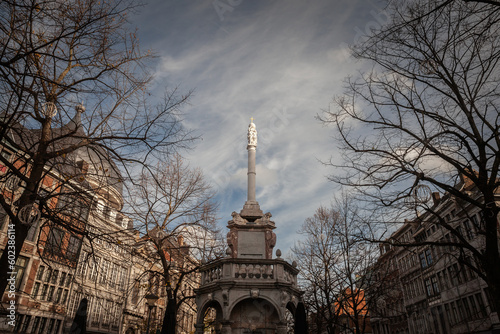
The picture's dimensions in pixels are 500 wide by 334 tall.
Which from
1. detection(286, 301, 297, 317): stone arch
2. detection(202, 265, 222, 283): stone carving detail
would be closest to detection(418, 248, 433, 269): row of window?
detection(286, 301, 297, 317): stone arch

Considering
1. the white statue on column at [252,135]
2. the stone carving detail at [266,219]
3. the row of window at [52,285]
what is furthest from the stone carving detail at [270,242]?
the row of window at [52,285]

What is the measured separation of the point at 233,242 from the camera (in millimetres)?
16953

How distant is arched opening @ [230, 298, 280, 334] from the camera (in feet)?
44.4

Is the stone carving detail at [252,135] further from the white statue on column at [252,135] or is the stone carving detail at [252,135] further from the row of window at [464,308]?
the row of window at [464,308]

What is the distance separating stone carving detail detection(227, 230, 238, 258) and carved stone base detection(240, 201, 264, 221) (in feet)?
5.57

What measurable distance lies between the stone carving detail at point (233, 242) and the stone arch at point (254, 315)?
3140 millimetres

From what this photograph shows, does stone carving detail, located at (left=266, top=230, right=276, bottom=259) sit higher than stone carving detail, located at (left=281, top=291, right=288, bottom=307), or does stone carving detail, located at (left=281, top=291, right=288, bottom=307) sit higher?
stone carving detail, located at (left=266, top=230, right=276, bottom=259)

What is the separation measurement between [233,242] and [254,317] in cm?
404

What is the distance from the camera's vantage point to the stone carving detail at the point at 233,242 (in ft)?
55.1

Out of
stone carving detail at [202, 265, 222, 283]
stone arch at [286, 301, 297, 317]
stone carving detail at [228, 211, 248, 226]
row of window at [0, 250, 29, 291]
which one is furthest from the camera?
row of window at [0, 250, 29, 291]

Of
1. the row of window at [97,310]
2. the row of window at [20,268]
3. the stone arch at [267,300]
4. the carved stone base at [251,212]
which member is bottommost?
the stone arch at [267,300]

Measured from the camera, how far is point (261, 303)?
13703mm

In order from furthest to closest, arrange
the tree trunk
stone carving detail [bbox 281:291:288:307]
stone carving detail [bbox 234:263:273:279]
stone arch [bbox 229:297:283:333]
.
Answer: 1. stone carving detail [bbox 234:263:273:279]
2. stone arch [bbox 229:297:283:333]
3. stone carving detail [bbox 281:291:288:307]
4. the tree trunk

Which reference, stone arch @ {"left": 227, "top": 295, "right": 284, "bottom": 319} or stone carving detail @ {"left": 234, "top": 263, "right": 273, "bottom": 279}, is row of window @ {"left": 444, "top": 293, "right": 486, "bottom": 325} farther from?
stone carving detail @ {"left": 234, "top": 263, "right": 273, "bottom": 279}
